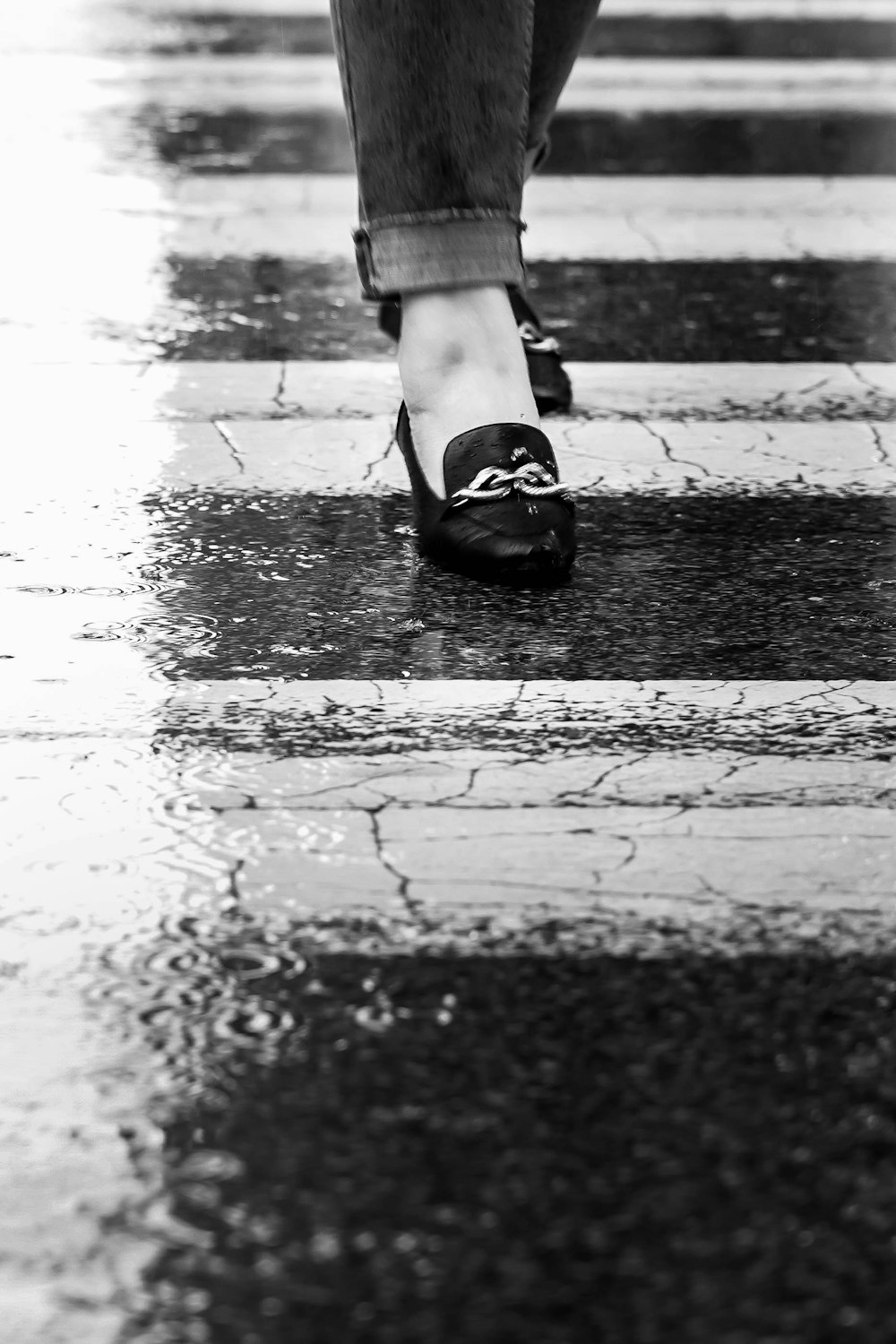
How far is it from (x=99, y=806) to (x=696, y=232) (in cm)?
316

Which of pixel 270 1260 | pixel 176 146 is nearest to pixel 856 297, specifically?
pixel 176 146

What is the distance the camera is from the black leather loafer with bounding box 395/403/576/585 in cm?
237

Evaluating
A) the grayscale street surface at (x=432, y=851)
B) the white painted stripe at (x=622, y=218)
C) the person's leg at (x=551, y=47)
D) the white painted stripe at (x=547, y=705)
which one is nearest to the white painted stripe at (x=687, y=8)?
the white painted stripe at (x=622, y=218)

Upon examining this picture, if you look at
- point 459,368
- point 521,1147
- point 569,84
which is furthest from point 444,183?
point 569,84

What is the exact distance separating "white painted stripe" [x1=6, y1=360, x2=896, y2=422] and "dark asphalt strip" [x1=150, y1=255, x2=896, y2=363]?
0.08 m

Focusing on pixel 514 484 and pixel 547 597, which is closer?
pixel 547 597

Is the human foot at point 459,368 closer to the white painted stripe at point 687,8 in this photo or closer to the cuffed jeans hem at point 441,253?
the cuffed jeans hem at point 441,253

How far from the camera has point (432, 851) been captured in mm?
1657

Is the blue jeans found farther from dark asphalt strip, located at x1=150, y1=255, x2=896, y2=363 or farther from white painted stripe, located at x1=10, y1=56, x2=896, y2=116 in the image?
white painted stripe, located at x1=10, y1=56, x2=896, y2=116

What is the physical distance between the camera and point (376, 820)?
1709 millimetres

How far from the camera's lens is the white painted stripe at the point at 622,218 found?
431 cm

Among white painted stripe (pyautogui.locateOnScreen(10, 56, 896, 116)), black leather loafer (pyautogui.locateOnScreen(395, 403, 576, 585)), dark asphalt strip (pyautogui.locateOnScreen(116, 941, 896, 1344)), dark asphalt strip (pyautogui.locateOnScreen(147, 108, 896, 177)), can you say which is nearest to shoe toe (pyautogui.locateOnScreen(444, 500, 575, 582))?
black leather loafer (pyautogui.locateOnScreen(395, 403, 576, 585))

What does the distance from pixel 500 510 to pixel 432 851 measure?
32.9 inches

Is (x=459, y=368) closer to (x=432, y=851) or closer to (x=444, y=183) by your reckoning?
(x=444, y=183)
